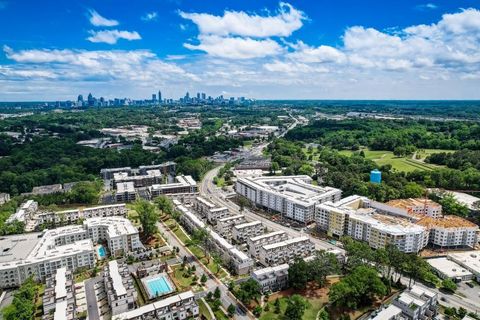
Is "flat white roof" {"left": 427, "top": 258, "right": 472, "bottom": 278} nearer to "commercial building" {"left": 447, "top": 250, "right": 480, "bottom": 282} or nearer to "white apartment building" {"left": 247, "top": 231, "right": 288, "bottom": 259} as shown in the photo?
"commercial building" {"left": 447, "top": 250, "right": 480, "bottom": 282}

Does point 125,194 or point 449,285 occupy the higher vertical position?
point 125,194

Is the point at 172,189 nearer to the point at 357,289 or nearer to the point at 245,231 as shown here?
the point at 245,231

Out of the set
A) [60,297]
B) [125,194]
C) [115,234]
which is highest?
[115,234]

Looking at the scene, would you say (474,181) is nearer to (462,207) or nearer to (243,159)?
(462,207)

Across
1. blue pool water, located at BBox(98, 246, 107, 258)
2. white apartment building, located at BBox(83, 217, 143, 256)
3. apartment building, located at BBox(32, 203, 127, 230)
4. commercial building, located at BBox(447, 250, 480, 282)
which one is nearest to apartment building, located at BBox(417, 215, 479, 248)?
commercial building, located at BBox(447, 250, 480, 282)

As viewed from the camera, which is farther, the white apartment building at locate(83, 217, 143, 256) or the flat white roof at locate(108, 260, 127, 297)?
the white apartment building at locate(83, 217, 143, 256)

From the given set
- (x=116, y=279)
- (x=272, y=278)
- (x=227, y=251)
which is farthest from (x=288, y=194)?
(x=116, y=279)

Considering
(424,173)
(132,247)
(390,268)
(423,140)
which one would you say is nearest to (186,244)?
(132,247)
